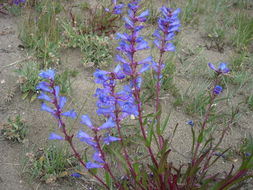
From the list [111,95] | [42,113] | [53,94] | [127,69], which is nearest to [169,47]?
[127,69]

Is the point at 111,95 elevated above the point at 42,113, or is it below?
above

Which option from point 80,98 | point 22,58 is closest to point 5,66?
point 22,58

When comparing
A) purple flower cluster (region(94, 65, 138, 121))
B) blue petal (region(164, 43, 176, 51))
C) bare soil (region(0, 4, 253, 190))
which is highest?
blue petal (region(164, 43, 176, 51))

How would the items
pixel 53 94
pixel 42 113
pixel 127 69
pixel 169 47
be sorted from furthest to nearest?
pixel 42 113
pixel 169 47
pixel 127 69
pixel 53 94

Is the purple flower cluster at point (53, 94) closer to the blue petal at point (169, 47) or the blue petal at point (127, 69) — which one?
the blue petal at point (127, 69)

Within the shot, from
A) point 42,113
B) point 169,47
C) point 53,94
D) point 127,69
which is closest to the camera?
point 53,94

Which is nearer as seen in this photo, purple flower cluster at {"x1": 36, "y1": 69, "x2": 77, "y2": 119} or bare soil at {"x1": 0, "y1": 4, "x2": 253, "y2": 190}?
purple flower cluster at {"x1": 36, "y1": 69, "x2": 77, "y2": 119}

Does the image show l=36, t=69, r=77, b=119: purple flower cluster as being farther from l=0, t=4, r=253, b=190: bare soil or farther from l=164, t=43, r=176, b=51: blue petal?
l=0, t=4, r=253, b=190: bare soil

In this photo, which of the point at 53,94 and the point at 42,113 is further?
the point at 42,113

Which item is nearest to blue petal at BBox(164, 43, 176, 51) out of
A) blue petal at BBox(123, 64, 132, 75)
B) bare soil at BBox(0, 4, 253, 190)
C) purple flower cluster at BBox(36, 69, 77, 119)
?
blue petal at BBox(123, 64, 132, 75)

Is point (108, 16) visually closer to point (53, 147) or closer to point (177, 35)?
point (177, 35)

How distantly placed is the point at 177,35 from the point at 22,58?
1719mm

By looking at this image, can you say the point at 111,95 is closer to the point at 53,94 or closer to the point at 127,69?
the point at 127,69

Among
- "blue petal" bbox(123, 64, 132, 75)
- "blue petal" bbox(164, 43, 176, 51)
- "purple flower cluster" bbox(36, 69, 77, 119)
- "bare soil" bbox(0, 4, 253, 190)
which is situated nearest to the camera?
"purple flower cluster" bbox(36, 69, 77, 119)
